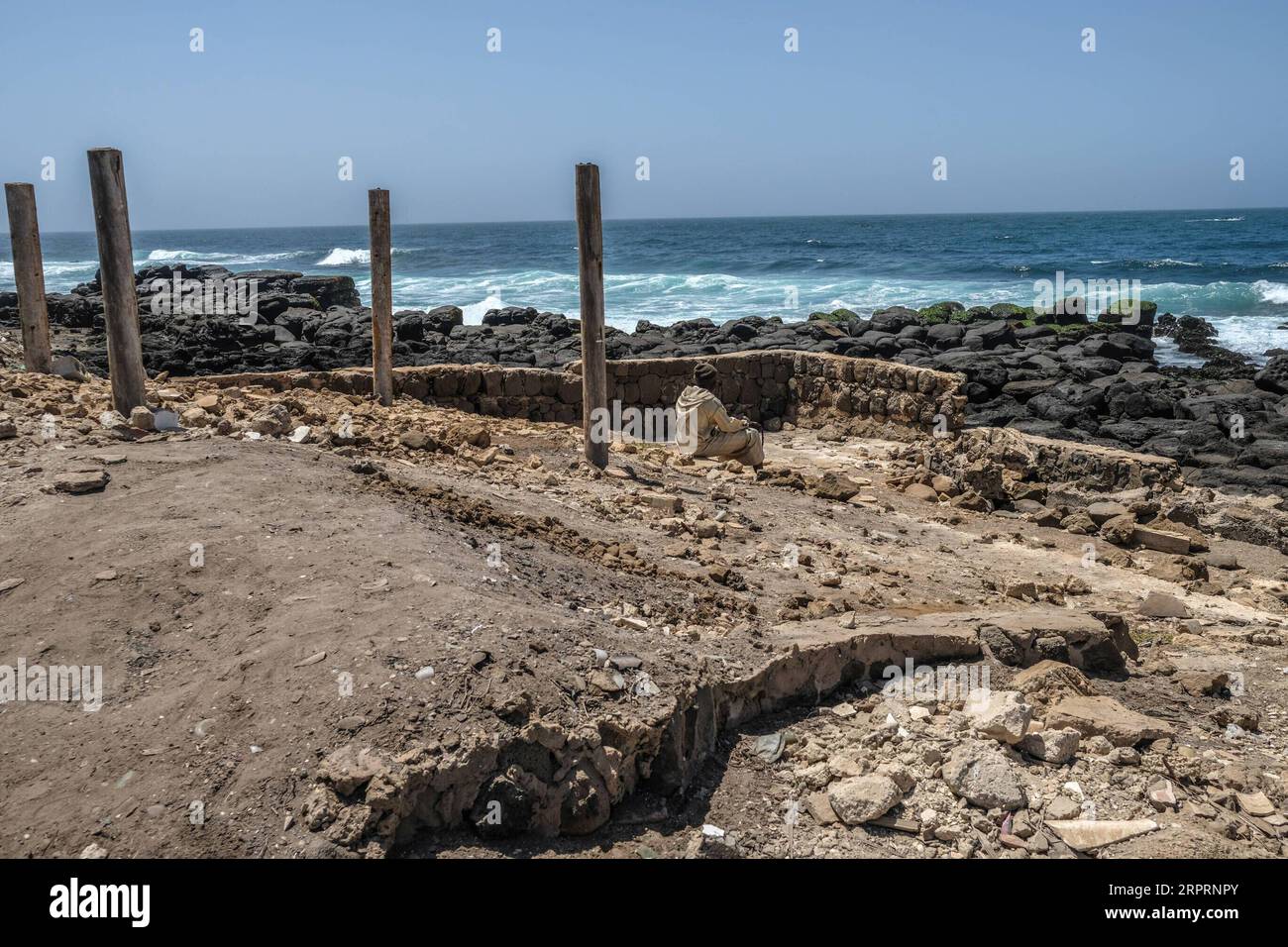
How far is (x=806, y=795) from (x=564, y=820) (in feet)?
3.87

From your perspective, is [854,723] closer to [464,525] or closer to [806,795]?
[806,795]

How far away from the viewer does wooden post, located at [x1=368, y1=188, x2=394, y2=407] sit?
1169 cm

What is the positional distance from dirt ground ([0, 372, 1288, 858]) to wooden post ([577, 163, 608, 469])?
1888mm

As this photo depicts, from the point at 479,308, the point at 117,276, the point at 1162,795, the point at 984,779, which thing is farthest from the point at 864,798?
the point at 479,308

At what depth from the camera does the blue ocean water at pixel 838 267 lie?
128ft

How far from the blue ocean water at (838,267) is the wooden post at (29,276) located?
21.2m

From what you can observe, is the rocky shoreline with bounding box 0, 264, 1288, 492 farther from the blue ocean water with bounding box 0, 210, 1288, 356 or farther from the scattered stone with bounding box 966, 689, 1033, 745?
the scattered stone with bounding box 966, 689, 1033, 745

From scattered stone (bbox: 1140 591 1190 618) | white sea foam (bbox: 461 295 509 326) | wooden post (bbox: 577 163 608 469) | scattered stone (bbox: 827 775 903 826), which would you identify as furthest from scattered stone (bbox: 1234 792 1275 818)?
white sea foam (bbox: 461 295 509 326)

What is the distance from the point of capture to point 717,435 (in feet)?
38.5

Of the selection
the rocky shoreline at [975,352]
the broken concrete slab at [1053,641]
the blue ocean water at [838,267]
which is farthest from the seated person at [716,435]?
the blue ocean water at [838,267]

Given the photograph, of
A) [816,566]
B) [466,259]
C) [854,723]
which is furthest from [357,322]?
[466,259]

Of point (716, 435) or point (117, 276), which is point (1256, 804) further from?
point (117, 276)

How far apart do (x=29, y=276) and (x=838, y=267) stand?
45009 millimetres

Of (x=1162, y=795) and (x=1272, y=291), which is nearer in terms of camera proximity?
(x=1162, y=795)
